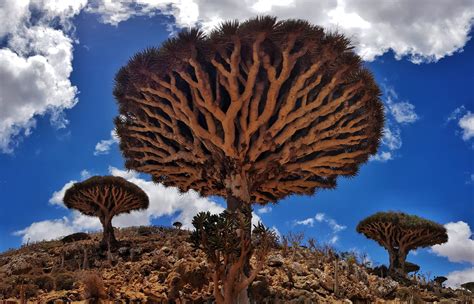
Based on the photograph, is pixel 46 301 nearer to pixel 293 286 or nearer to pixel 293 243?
pixel 293 286

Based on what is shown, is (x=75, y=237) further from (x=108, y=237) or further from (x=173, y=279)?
(x=173, y=279)

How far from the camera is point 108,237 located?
21.2 m

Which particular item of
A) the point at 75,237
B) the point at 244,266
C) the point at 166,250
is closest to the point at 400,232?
the point at 166,250

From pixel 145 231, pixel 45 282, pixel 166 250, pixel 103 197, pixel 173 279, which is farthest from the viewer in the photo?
pixel 145 231

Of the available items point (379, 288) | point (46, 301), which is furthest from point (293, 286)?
point (46, 301)

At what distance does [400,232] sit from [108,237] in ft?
47.0

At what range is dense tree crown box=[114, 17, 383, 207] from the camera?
28.6ft

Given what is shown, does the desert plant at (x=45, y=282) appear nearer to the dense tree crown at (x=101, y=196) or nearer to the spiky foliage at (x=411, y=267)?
the dense tree crown at (x=101, y=196)

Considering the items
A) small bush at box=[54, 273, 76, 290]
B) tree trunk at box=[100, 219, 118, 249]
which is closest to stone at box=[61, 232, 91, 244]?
tree trunk at box=[100, 219, 118, 249]

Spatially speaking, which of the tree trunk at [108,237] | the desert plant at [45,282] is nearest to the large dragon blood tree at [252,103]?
the desert plant at [45,282]

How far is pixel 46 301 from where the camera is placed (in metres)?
12.0

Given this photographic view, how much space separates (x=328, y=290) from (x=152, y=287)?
5.19 meters

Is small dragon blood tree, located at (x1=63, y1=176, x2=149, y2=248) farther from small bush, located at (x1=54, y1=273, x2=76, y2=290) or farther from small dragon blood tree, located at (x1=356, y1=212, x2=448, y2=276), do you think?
small dragon blood tree, located at (x1=356, y1=212, x2=448, y2=276)

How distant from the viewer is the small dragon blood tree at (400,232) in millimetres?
23734
